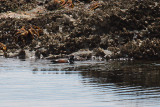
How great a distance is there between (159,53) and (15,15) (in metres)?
29.2

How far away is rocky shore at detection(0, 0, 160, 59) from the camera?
29.8 metres

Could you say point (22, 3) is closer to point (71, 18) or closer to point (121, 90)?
point (71, 18)

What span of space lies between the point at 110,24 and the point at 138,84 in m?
23.7

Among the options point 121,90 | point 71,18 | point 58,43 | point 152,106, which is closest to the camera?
point 152,106

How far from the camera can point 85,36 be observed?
116ft

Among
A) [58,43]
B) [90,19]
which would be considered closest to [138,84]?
[58,43]

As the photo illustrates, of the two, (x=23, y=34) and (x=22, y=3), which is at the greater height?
(x=22, y=3)

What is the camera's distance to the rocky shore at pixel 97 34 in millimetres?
29828

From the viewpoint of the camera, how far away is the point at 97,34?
35.2 m

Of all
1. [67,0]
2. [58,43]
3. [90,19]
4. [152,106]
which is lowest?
Answer: [152,106]

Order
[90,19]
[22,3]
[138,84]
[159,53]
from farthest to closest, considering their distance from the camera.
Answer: [22,3]
[90,19]
[159,53]
[138,84]

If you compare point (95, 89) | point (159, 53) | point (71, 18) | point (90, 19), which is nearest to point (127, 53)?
point (159, 53)

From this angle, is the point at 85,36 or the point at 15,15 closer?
the point at 85,36

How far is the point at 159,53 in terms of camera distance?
2770 cm
